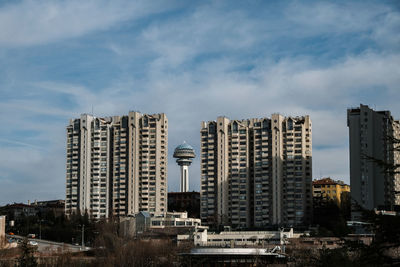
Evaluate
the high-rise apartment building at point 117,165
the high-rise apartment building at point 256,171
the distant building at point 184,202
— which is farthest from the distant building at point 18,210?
the high-rise apartment building at point 256,171

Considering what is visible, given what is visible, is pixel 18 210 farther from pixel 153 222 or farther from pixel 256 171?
pixel 256 171

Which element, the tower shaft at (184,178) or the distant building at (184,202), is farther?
the tower shaft at (184,178)

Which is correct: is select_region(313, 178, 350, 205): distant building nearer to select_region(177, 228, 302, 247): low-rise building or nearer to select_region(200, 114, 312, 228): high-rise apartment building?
select_region(200, 114, 312, 228): high-rise apartment building

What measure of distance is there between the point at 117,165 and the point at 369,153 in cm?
5134

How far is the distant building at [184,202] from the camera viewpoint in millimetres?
152750

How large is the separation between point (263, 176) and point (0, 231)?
51.4m

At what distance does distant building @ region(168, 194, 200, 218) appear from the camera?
153 meters

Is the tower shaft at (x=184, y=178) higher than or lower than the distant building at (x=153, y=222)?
higher

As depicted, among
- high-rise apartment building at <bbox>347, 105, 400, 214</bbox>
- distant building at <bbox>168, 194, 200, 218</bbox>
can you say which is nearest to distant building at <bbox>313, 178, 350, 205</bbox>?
distant building at <bbox>168, 194, 200, 218</bbox>

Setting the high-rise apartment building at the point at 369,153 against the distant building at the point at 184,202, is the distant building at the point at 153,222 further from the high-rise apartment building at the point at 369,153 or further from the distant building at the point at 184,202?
the high-rise apartment building at the point at 369,153

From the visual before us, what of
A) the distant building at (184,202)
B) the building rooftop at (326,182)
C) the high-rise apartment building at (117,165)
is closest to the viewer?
the high-rise apartment building at (117,165)

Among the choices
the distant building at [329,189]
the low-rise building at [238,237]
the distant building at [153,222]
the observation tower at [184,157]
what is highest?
the observation tower at [184,157]

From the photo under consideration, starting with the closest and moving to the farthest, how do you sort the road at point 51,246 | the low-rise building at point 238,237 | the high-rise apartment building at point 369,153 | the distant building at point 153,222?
the road at point 51,246 → the low-rise building at point 238,237 → the high-rise apartment building at point 369,153 → the distant building at point 153,222

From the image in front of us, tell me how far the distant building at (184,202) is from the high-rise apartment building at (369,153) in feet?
147
